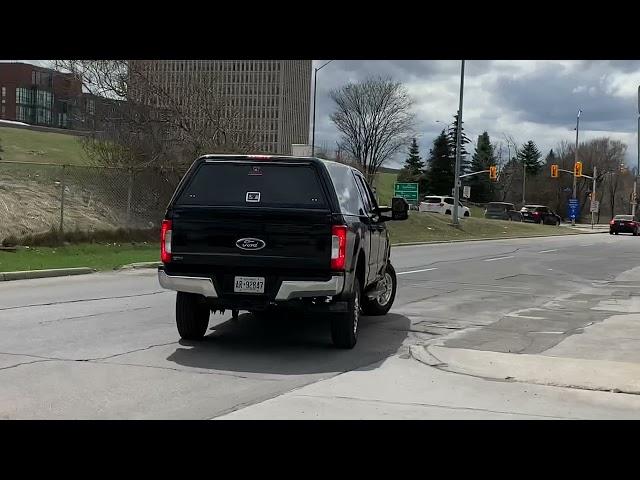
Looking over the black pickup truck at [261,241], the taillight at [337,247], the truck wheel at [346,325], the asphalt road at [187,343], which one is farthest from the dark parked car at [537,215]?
the taillight at [337,247]

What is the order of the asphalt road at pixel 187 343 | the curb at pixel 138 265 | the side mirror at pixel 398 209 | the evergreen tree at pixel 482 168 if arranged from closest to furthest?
1. the asphalt road at pixel 187 343
2. the side mirror at pixel 398 209
3. the curb at pixel 138 265
4. the evergreen tree at pixel 482 168

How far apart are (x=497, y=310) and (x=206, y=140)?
1856 centimetres

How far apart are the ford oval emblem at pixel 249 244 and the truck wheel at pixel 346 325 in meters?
1.29

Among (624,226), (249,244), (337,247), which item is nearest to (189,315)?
(249,244)

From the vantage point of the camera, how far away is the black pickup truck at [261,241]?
8.28 metres

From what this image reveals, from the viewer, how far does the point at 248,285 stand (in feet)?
27.5

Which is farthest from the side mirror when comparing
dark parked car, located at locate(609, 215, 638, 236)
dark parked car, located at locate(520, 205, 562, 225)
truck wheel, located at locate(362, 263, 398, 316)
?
dark parked car, located at locate(520, 205, 562, 225)

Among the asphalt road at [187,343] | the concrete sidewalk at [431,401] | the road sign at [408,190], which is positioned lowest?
the asphalt road at [187,343]

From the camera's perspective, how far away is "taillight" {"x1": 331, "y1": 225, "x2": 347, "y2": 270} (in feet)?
27.1

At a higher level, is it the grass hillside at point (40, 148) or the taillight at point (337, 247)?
the grass hillside at point (40, 148)

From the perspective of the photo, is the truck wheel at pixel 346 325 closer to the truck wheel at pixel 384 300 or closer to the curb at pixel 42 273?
the truck wheel at pixel 384 300
